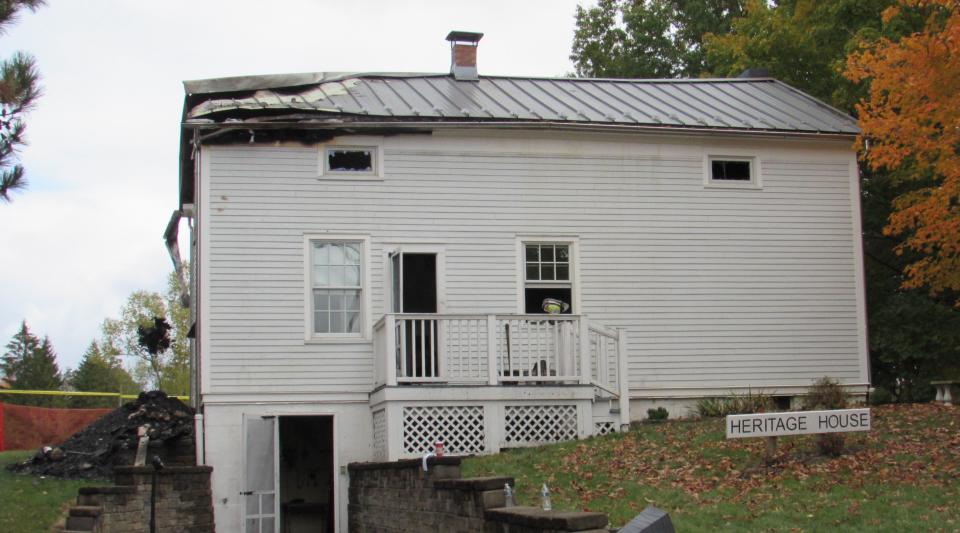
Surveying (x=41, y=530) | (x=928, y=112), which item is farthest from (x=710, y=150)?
(x=41, y=530)

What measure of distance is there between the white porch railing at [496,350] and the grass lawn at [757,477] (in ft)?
4.10

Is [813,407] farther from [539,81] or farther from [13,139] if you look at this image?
[13,139]

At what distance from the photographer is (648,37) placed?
124 ft

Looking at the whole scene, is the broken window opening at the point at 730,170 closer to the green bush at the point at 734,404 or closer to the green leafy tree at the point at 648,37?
the green bush at the point at 734,404

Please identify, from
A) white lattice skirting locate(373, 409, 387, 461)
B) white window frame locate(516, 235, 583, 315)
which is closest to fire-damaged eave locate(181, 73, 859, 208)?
white window frame locate(516, 235, 583, 315)

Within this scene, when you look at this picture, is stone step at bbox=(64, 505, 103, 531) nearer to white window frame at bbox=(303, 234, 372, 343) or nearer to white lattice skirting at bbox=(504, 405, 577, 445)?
white window frame at bbox=(303, 234, 372, 343)

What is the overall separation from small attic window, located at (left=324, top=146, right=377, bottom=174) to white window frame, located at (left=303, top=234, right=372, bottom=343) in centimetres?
105

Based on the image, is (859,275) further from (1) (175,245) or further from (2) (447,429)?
(1) (175,245)

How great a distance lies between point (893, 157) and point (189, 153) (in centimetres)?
1095

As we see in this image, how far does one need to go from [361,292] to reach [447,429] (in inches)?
106

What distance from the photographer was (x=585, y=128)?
61.2 feet

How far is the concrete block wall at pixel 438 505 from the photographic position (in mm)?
9836

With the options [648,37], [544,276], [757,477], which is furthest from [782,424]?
[648,37]

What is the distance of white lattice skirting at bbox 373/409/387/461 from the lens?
16516mm
